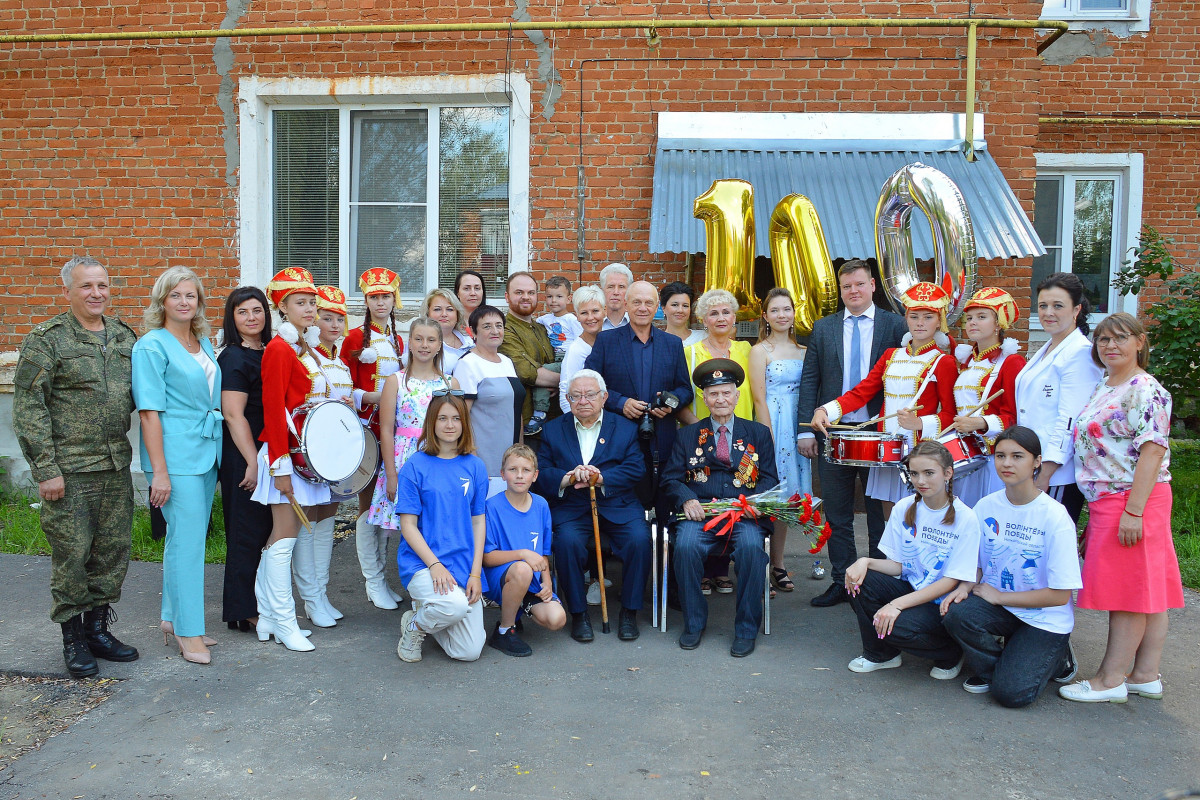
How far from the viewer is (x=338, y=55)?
761 cm

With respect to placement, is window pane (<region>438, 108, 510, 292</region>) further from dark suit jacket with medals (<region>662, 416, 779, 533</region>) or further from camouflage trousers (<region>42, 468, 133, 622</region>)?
camouflage trousers (<region>42, 468, 133, 622</region>)

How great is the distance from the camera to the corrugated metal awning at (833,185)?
21.4ft

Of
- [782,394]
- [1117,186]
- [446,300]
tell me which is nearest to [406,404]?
[446,300]

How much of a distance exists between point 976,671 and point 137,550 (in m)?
5.80

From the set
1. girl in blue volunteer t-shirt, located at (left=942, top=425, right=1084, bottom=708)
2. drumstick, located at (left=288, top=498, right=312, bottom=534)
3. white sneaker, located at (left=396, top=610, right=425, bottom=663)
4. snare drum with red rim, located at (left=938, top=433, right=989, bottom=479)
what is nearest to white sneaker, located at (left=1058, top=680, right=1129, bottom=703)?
girl in blue volunteer t-shirt, located at (left=942, top=425, right=1084, bottom=708)

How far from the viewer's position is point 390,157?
802 centimetres

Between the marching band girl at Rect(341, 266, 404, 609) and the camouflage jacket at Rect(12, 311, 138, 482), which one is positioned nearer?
the camouflage jacket at Rect(12, 311, 138, 482)

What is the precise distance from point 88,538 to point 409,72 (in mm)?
4955

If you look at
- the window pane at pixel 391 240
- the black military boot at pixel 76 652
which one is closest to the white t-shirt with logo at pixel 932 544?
the black military boot at pixel 76 652

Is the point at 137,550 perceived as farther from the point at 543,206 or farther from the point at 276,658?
the point at 543,206

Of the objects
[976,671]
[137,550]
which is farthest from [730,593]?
[137,550]

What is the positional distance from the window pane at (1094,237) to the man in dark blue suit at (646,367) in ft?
22.0

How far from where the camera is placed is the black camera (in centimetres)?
510

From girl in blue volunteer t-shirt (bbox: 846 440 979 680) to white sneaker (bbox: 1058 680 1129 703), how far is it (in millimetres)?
475
